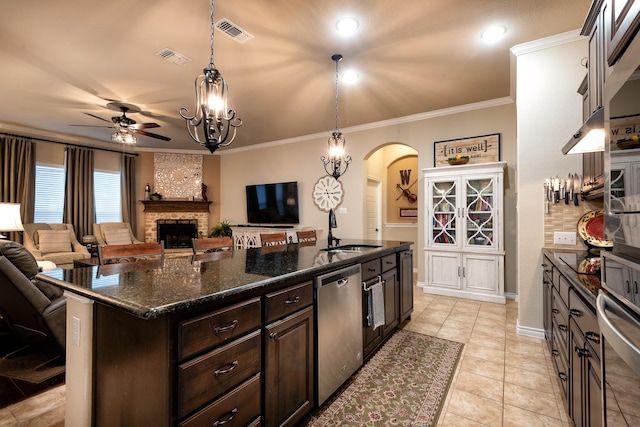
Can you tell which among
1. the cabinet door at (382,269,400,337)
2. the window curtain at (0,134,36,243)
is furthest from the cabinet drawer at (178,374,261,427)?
the window curtain at (0,134,36,243)

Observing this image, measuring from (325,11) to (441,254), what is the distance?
3.55 m

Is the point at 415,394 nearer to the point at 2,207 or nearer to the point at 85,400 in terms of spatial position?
the point at 85,400

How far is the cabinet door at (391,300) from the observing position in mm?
2664

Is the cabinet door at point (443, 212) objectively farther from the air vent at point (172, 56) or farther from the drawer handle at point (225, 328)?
the drawer handle at point (225, 328)

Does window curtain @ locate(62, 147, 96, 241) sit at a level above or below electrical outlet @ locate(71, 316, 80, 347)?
above

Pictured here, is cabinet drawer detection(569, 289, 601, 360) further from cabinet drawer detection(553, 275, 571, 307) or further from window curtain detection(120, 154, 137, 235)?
window curtain detection(120, 154, 137, 235)

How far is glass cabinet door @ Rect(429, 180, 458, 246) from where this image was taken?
14.3ft

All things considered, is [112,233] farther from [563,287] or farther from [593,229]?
[593,229]

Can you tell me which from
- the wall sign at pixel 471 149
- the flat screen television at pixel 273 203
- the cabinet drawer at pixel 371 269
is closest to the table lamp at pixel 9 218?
the flat screen television at pixel 273 203

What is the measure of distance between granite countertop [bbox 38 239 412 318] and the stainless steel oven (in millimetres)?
1200

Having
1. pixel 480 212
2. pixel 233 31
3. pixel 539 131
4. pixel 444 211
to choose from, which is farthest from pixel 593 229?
pixel 233 31

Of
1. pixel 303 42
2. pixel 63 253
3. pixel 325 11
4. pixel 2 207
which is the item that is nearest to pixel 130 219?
pixel 63 253

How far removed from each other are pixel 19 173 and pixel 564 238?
8.33 meters

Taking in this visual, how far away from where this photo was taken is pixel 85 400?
4.44 feet
